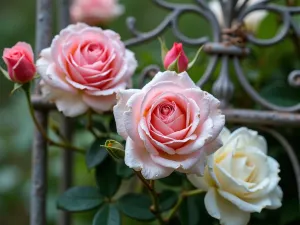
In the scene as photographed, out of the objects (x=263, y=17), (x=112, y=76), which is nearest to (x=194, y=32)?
(x=263, y=17)

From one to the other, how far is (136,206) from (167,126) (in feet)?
0.54

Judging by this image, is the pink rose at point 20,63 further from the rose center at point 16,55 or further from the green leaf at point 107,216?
the green leaf at point 107,216

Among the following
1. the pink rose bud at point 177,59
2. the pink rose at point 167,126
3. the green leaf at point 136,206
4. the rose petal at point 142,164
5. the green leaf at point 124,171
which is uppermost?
the pink rose bud at point 177,59

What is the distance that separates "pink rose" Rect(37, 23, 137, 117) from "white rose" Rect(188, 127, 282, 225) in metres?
0.12

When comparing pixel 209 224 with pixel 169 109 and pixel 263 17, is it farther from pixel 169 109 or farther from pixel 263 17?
pixel 263 17

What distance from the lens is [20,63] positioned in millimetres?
459

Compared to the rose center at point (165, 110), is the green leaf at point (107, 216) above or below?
below

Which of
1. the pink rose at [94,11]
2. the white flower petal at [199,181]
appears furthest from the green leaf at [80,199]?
the pink rose at [94,11]

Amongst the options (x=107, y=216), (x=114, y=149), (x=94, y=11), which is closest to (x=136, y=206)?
(x=107, y=216)

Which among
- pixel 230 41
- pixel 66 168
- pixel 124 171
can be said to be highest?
pixel 230 41

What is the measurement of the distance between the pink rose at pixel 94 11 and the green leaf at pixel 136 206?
0.33 m

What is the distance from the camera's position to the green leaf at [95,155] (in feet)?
1.75

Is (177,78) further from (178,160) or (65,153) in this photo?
(65,153)

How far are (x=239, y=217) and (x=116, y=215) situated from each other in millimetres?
132
